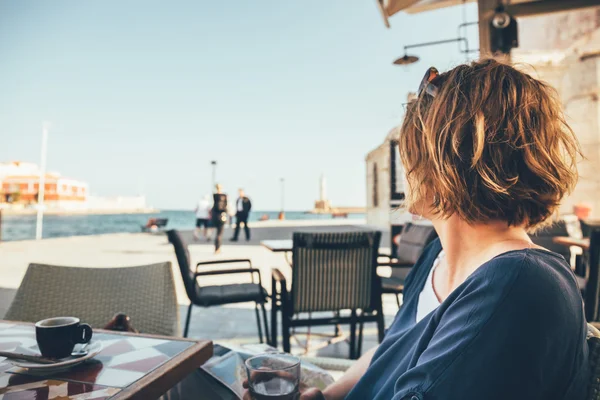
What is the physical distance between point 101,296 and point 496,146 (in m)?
1.71

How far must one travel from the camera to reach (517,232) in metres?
0.72

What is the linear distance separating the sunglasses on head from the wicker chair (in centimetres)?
133

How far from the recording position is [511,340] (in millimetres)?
465

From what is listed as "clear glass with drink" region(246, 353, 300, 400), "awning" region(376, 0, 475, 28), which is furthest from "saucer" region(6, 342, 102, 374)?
"awning" region(376, 0, 475, 28)

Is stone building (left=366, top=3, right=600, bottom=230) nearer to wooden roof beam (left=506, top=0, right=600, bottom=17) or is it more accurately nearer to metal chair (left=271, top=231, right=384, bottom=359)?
wooden roof beam (left=506, top=0, right=600, bottom=17)

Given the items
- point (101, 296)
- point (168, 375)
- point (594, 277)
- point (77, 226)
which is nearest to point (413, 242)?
point (594, 277)

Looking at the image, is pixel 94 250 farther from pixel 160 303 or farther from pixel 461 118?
pixel 461 118

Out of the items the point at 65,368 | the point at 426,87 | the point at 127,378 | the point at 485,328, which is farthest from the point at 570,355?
the point at 65,368

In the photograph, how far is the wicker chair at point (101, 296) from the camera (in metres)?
1.62

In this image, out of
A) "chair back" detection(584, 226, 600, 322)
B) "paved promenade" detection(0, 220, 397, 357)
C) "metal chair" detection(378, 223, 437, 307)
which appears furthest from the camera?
"paved promenade" detection(0, 220, 397, 357)

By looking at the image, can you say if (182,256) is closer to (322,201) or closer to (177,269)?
(177,269)

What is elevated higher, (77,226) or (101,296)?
(101,296)

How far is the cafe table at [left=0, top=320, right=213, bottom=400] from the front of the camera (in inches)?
27.7

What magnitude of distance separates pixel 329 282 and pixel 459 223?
1991 millimetres
